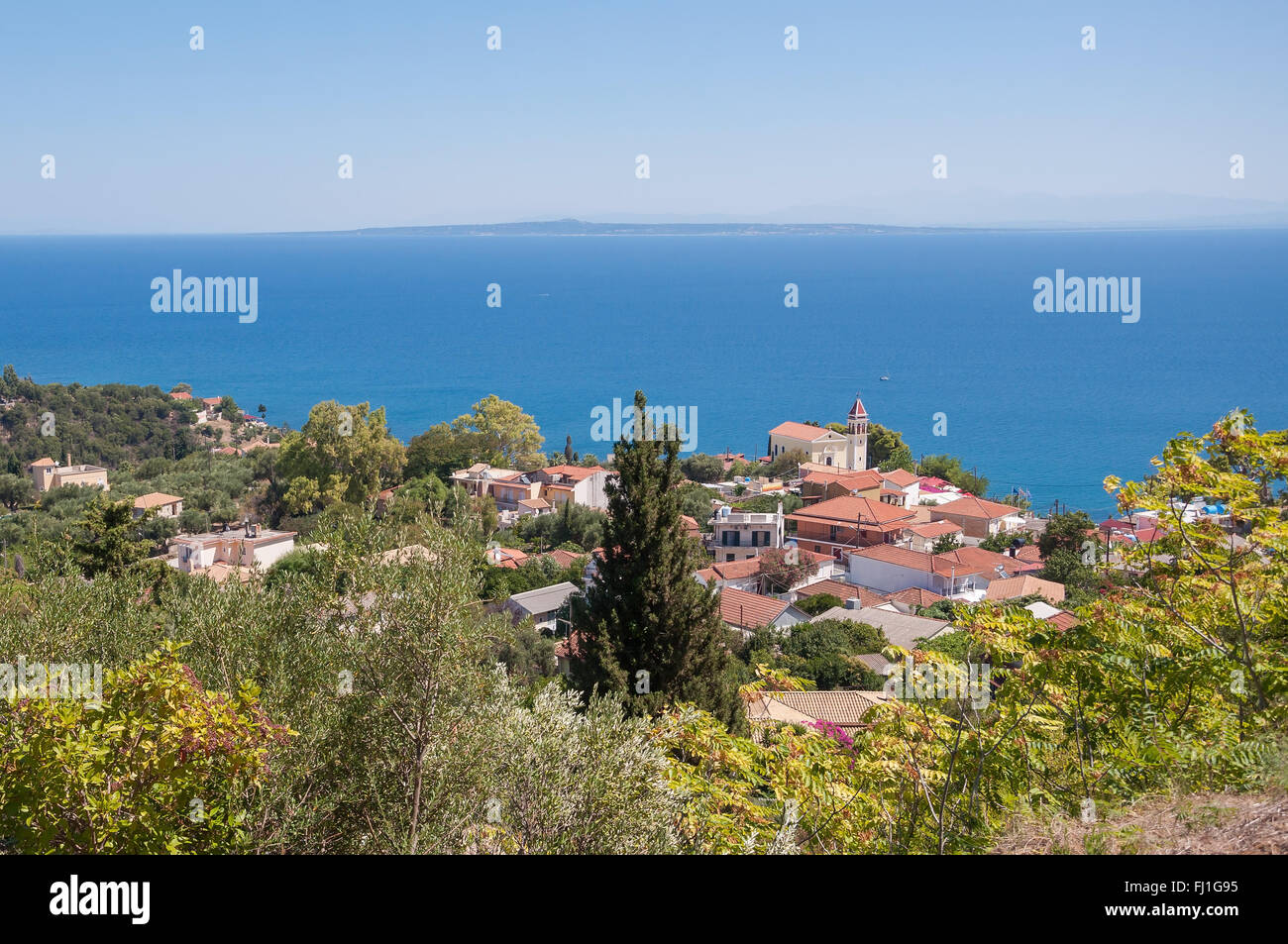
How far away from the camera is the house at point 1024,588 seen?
2880cm

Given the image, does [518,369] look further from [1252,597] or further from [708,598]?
[1252,597]

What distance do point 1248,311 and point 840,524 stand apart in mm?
131855

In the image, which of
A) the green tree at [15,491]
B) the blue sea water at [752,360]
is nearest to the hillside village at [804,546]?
the green tree at [15,491]

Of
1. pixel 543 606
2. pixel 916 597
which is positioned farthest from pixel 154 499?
pixel 916 597

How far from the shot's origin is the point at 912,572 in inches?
1302

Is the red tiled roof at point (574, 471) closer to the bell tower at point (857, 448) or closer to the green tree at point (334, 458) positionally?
the green tree at point (334, 458)

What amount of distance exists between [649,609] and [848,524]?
2620cm

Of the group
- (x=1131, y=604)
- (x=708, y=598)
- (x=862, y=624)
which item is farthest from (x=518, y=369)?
(x=1131, y=604)

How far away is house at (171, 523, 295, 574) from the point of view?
3179 cm

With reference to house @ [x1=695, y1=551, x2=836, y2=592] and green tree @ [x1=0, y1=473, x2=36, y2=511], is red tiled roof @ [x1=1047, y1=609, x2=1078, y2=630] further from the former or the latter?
green tree @ [x1=0, y1=473, x2=36, y2=511]

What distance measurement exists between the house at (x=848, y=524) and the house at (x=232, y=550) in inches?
785

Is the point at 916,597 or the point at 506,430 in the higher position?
the point at 506,430

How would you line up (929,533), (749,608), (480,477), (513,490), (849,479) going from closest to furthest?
1. (749,608)
2. (929,533)
3. (513,490)
4. (849,479)
5. (480,477)

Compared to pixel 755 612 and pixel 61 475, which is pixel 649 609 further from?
pixel 61 475
